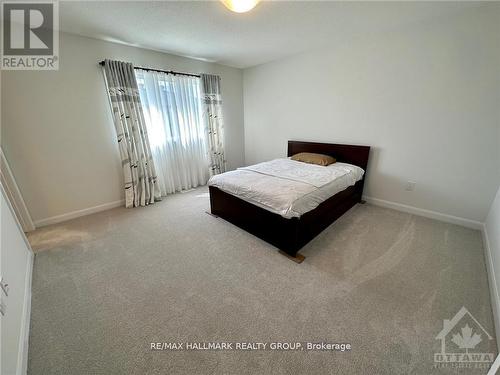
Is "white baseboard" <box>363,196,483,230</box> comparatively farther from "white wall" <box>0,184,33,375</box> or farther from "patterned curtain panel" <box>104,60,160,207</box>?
"white wall" <box>0,184,33,375</box>

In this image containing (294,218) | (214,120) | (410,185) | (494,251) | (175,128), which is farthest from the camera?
(214,120)

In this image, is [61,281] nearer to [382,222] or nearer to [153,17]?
[153,17]

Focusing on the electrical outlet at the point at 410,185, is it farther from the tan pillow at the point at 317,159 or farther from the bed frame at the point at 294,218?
the tan pillow at the point at 317,159

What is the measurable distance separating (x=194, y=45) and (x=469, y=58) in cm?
326

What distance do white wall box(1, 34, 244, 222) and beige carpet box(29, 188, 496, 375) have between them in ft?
2.00

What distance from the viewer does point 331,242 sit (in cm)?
221

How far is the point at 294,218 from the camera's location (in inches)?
74.8

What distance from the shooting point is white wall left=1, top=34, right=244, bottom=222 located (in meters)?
2.32

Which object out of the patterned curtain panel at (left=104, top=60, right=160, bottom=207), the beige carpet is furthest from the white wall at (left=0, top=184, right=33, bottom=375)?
the patterned curtain panel at (left=104, top=60, right=160, bottom=207)

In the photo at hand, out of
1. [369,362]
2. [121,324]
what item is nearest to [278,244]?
[369,362]
